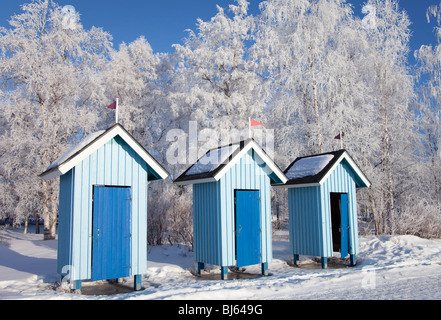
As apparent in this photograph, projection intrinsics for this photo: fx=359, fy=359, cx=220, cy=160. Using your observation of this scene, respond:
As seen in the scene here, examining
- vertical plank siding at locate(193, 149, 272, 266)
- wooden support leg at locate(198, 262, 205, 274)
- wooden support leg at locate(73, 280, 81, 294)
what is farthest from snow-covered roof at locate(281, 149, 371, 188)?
wooden support leg at locate(73, 280, 81, 294)

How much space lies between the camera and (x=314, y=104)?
18.6m

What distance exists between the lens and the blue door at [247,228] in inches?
364

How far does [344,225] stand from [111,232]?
7167 millimetres

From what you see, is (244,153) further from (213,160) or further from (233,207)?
(233,207)

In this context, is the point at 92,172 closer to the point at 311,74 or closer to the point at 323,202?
the point at 323,202

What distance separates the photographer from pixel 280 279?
337 inches

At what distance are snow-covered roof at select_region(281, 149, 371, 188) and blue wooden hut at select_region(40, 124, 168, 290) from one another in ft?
15.5

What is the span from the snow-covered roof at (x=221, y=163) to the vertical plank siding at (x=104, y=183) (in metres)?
1.72

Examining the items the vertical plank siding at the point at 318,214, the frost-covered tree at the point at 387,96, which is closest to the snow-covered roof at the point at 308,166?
the vertical plank siding at the point at 318,214

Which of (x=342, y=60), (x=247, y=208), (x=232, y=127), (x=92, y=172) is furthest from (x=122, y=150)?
(x=342, y=60)

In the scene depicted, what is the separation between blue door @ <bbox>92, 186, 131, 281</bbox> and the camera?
7.50m

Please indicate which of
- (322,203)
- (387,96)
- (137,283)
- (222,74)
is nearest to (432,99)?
(387,96)

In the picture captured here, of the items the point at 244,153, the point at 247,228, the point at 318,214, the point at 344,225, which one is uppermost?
the point at 244,153

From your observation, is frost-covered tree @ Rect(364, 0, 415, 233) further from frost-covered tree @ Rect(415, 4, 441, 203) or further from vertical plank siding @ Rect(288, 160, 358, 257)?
vertical plank siding @ Rect(288, 160, 358, 257)
